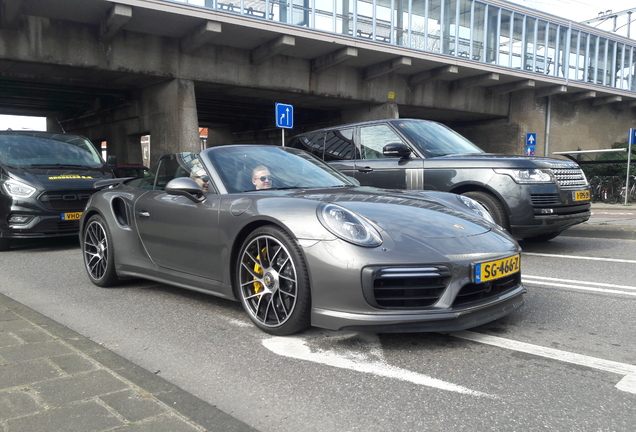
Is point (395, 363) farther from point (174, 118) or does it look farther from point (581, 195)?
point (174, 118)

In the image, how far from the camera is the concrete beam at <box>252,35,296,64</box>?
1723 cm

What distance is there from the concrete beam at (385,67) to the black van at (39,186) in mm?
14041

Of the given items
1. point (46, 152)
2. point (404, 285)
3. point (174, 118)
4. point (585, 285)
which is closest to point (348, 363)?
point (404, 285)

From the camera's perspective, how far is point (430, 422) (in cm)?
222

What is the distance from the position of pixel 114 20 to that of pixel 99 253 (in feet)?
37.6

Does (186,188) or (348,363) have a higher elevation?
(186,188)

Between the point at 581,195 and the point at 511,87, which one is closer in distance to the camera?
the point at 581,195

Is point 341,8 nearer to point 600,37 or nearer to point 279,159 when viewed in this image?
point 279,159

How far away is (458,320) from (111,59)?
15.5 m

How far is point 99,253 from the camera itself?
5.15 m

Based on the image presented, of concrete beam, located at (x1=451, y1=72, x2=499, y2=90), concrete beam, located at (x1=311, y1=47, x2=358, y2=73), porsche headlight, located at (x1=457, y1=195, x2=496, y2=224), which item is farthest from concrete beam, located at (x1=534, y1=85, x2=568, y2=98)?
porsche headlight, located at (x1=457, y1=195, x2=496, y2=224)

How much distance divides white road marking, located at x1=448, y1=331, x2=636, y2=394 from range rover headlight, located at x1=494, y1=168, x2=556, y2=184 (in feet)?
11.5

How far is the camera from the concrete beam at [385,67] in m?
20.3

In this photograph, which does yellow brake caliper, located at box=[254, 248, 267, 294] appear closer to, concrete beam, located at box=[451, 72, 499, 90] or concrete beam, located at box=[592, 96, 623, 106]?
concrete beam, located at box=[451, 72, 499, 90]
